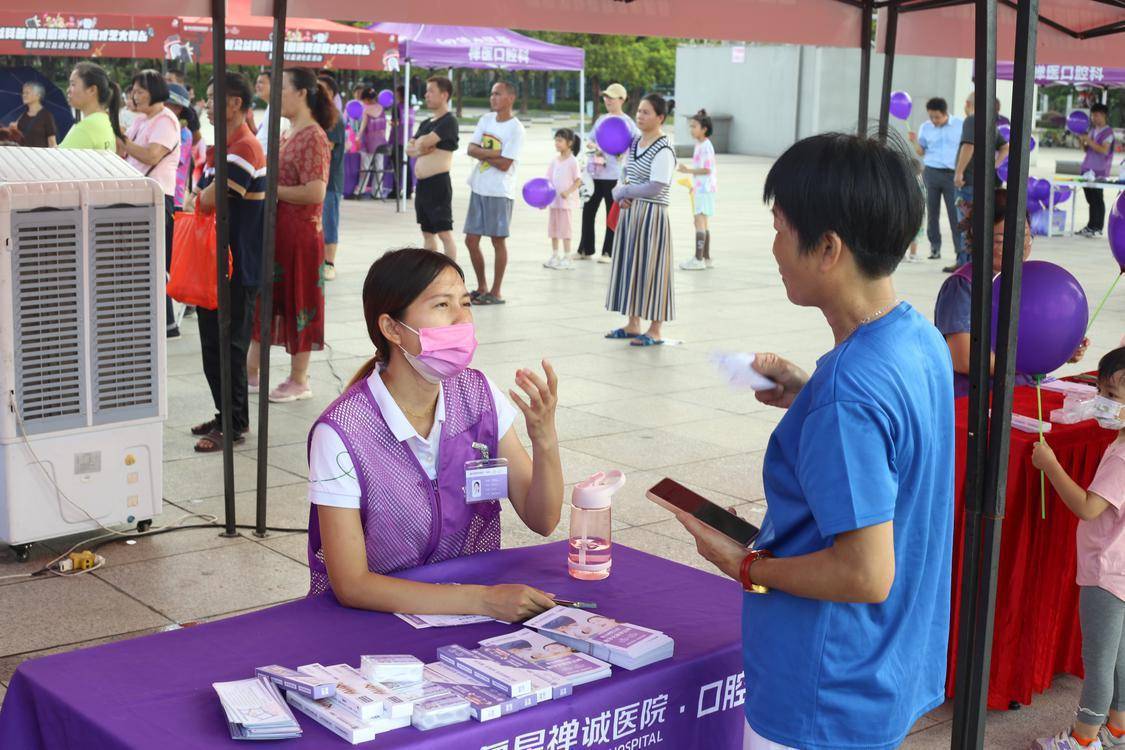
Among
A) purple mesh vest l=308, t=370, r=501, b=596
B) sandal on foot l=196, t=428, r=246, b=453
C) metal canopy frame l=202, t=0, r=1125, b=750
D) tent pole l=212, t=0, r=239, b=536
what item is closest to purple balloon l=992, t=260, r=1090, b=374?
metal canopy frame l=202, t=0, r=1125, b=750

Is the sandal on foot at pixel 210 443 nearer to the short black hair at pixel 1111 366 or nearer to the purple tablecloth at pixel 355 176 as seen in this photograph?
the short black hair at pixel 1111 366

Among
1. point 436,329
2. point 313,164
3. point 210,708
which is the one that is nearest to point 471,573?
point 436,329

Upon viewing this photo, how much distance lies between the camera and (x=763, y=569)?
6.88ft

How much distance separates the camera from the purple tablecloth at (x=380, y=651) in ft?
6.90

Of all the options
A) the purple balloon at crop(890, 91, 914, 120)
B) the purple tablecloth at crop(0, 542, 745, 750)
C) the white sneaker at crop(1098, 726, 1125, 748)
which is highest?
the purple balloon at crop(890, 91, 914, 120)

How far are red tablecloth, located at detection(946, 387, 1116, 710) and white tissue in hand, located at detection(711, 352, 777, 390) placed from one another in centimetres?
163

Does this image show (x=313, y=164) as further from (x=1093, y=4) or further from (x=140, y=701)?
(x=140, y=701)

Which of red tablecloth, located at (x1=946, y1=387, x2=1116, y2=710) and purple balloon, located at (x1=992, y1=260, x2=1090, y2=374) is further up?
purple balloon, located at (x1=992, y1=260, x2=1090, y2=374)

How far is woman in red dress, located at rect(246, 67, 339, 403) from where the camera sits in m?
7.02

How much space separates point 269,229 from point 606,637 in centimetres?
316

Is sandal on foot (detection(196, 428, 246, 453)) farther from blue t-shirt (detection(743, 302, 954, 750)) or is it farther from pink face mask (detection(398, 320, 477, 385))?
blue t-shirt (detection(743, 302, 954, 750))

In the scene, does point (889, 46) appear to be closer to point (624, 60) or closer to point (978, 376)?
point (978, 376)

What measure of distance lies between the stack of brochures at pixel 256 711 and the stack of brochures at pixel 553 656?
0.44 m

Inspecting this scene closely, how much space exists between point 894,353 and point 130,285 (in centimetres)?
364
